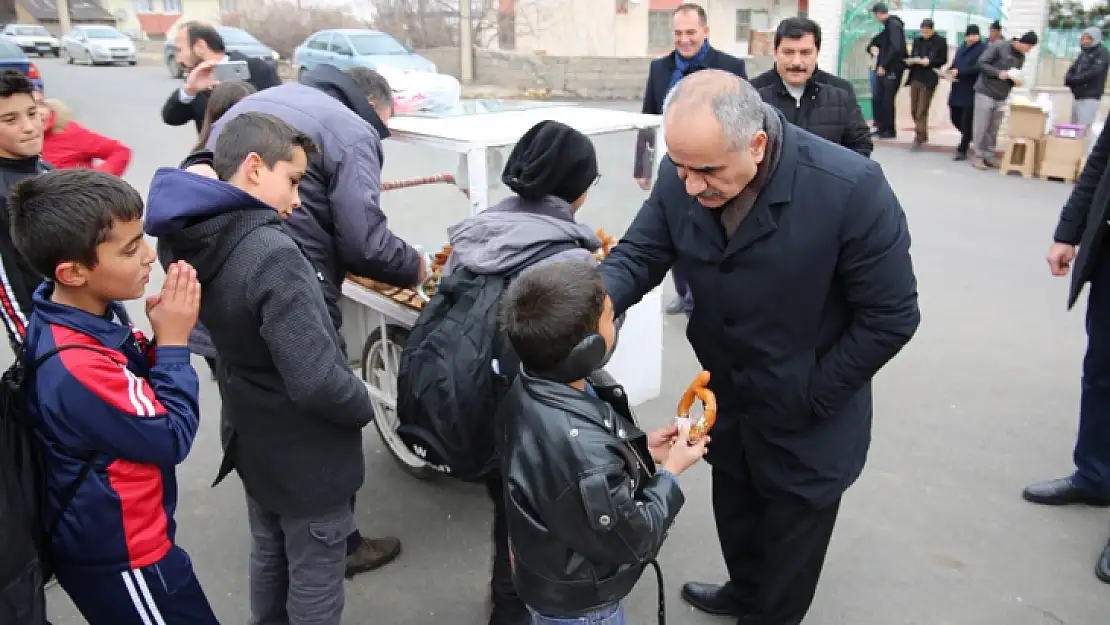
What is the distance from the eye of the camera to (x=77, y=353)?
1.79 metres

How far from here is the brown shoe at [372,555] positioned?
313 cm

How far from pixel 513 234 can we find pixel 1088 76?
10852mm

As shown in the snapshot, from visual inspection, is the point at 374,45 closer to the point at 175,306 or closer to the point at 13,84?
the point at 13,84

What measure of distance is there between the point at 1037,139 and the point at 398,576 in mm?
9979

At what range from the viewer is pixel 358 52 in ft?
65.1

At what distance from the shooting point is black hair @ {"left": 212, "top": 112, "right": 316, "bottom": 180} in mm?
2219

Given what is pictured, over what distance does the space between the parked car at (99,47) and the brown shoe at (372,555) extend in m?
32.5

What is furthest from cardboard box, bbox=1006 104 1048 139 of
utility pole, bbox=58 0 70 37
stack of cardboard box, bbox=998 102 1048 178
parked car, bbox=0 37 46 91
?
utility pole, bbox=58 0 70 37

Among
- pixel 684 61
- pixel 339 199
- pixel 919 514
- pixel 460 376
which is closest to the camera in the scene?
pixel 460 376

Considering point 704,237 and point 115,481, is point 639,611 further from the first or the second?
point 115,481

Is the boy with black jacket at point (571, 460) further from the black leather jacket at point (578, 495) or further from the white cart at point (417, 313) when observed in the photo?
the white cart at point (417, 313)

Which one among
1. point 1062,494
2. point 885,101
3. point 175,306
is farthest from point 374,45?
point 175,306

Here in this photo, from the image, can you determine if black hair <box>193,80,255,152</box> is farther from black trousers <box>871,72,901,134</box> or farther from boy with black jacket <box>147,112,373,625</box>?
black trousers <box>871,72,901,134</box>

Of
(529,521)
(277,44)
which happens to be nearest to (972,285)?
(529,521)
